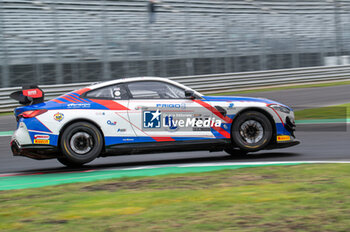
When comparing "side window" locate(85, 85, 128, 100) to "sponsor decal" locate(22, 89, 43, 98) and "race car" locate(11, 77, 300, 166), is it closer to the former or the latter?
"race car" locate(11, 77, 300, 166)

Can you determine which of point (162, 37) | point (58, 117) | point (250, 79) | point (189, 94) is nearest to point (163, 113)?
point (189, 94)

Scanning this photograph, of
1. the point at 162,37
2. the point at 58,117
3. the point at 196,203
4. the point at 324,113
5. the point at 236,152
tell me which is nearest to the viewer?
the point at 196,203

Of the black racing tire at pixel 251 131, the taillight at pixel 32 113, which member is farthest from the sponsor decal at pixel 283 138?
the taillight at pixel 32 113

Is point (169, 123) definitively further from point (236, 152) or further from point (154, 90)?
point (236, 152)

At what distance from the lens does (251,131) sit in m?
8.72

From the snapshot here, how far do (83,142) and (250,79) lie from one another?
18.1 metres

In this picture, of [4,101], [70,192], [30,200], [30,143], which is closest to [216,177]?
[70,192]

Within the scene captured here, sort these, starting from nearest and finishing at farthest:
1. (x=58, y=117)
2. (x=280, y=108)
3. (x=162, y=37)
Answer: (x=58, y=117), (x=280, y=108), (x=162, y=37)

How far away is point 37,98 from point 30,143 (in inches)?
28.9

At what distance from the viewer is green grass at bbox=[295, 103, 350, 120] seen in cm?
1445

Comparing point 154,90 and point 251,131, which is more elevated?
point 154,90

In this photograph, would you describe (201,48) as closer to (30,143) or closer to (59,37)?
(59,37)

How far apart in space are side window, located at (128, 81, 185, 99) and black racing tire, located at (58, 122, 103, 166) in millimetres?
889

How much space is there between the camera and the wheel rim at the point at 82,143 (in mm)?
8141
